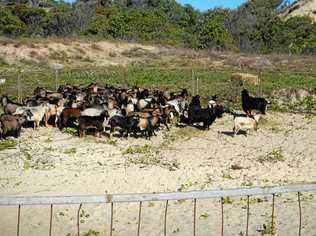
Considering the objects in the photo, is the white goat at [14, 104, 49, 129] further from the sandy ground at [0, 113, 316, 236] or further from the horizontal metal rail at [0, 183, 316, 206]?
the horizontal metal rail at [0, 183, 316, 206]

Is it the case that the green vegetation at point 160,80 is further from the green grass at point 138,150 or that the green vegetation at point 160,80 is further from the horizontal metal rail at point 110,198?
the horizontal metal rail at point 110,198

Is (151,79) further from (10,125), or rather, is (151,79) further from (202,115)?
(10,125)

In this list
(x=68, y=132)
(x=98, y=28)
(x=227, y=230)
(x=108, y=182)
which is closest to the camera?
(x=227, y=230)

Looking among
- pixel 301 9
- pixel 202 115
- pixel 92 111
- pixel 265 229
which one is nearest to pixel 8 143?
pixel 92 111

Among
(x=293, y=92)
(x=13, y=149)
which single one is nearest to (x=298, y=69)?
(x=293, y=92)

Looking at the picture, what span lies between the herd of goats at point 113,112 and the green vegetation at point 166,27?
30.1 meters

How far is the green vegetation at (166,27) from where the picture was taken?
56000 millimetres

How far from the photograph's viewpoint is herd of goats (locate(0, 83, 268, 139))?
19.2 m

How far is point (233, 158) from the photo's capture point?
17.0 m

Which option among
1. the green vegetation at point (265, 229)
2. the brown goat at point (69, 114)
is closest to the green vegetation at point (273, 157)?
the green vegetation at point (265, 229)

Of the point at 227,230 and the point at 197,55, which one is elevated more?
the point at 197,55

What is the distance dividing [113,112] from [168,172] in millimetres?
5564

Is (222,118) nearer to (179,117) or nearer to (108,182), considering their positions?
(179,117)

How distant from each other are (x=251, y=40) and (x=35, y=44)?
1074 inches
